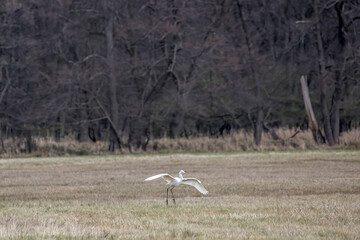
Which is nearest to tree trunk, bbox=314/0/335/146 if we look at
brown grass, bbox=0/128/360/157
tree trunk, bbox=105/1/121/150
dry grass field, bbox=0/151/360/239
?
brown grass, bbox=0/128/360/157

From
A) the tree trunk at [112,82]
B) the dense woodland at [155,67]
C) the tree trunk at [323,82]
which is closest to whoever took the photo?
the tree trunk at [323,82]

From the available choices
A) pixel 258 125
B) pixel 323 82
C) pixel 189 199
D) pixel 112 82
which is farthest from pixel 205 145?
pixel 189 199

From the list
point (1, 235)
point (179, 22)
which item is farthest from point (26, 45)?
point (1, 235)

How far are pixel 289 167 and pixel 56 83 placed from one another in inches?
592

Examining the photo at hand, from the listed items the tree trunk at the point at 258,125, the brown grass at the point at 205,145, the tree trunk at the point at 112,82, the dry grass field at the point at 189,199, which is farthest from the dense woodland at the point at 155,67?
the dry grass field at the point at 189,199

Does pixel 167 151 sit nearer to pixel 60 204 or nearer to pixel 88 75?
pixel 88 75

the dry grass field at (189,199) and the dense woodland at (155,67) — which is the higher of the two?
the dense woodland at (155,67)

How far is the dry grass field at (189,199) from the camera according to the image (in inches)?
392

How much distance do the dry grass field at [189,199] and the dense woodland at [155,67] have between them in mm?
8050

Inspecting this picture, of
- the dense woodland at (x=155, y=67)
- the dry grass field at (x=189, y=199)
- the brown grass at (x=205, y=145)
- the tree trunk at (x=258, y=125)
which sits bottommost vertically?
the dry grass field at (x=189, y=199)

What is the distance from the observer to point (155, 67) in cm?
3588

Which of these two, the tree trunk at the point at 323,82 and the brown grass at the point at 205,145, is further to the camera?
the tree trunk at the point at 323,82

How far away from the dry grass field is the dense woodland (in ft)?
26.4

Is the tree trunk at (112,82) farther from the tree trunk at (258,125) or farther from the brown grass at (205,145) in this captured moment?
the tree trunk at (258,125)
